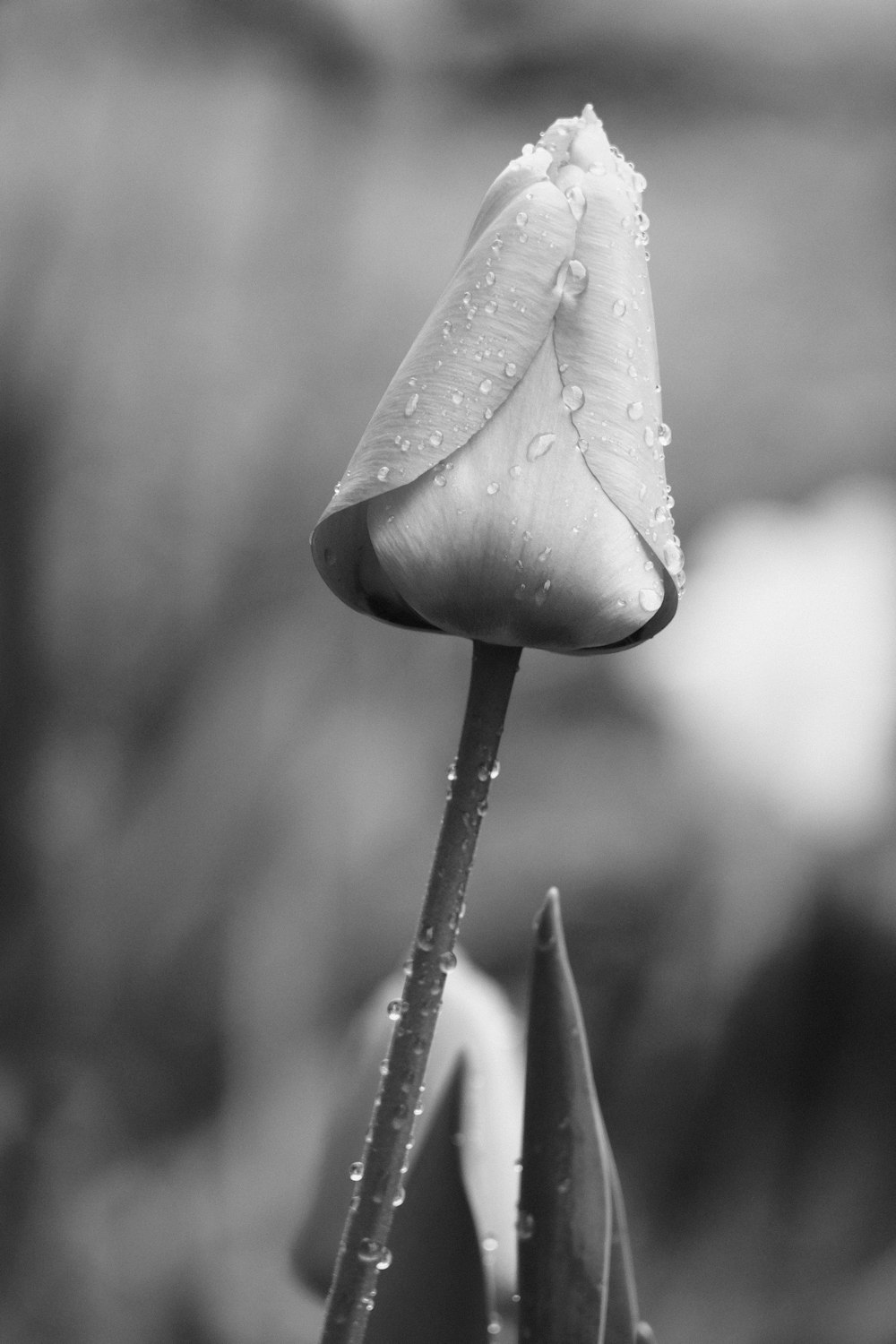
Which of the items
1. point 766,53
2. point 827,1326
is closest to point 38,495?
point 827,1326

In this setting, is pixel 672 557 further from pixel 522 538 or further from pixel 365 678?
pixel 365 678

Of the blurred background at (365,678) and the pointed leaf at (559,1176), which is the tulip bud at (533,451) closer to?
the pointed leaf at (559,1176)

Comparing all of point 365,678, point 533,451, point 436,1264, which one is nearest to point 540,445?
point 533,451

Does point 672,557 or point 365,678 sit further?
point 365,678

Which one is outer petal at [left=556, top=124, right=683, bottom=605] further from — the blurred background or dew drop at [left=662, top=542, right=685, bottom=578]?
the blurred background

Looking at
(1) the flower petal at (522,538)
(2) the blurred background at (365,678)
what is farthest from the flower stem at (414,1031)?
(2) the blurred background at (365,678)
